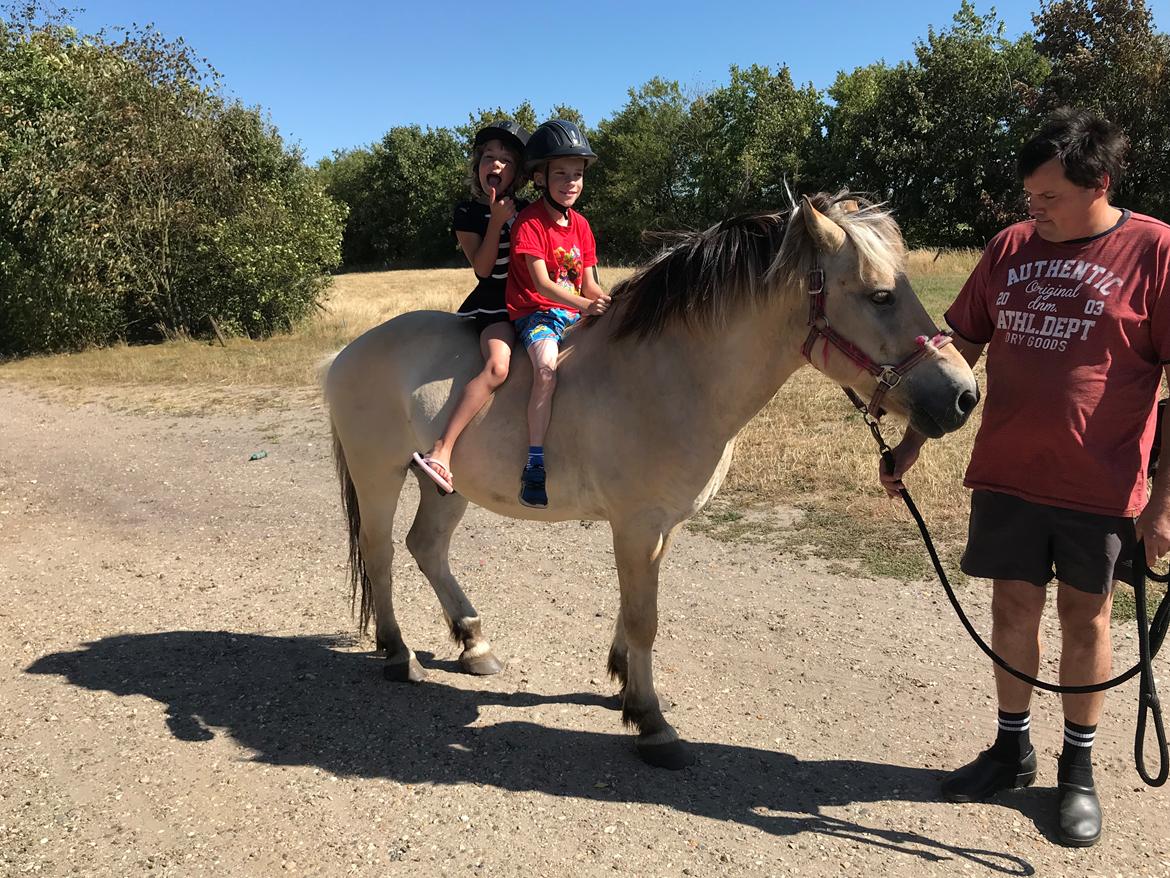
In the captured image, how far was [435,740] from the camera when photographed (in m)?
3.49

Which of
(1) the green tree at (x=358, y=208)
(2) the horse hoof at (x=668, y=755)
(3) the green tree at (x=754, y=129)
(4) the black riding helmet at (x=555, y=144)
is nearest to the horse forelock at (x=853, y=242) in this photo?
(4) the black riding helmet at (x=555, y=144)

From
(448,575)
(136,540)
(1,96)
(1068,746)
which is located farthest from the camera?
(1,96)

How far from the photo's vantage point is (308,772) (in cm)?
325

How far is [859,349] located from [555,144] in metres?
1.55

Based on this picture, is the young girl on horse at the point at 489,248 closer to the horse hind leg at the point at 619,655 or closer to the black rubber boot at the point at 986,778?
the horse hind leg at the point at 619,655

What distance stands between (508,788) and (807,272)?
2.34 meters

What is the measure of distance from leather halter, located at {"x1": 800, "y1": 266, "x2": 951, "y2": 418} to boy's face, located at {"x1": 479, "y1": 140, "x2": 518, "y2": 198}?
1669 millimetres

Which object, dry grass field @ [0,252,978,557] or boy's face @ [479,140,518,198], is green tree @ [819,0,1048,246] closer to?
dry grass field @ [0,252,978,557]

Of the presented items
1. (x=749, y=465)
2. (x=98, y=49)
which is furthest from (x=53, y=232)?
(x=749, y=465)

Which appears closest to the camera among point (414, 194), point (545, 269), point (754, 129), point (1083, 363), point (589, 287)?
point (1083, 363)

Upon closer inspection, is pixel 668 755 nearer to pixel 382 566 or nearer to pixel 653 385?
pixel 653 385

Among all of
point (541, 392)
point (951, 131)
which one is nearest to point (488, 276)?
point (541, 392)

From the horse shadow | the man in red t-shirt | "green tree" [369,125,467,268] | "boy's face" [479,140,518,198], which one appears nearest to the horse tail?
the horse shadow

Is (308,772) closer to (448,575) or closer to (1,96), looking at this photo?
(448,575)
